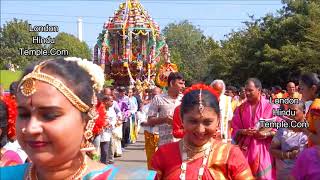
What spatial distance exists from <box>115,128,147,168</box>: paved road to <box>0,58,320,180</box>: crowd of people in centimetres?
319

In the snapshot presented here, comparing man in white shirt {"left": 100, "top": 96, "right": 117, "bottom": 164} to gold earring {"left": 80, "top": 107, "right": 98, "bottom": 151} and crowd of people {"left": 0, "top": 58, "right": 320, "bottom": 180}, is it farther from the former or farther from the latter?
gold earring {"left": 80, "top": 107, "right": 98, "bottom": 151}

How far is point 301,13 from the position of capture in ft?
106

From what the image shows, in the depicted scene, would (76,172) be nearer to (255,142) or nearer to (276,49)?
(255,142)

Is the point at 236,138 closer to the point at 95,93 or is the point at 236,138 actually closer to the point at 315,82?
the point at 315,82

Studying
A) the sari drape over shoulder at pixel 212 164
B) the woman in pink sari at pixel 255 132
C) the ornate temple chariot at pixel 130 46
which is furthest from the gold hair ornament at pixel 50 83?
the ornate temple chariot at pixel 130 46

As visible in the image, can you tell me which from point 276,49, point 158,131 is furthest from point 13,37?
point 158,131

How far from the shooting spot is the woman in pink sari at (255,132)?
6.89 metres

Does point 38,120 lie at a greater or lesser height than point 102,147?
greater

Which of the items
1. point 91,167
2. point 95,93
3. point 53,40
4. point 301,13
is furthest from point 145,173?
point 301,13

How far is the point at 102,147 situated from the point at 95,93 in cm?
835

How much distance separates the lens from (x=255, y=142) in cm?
700

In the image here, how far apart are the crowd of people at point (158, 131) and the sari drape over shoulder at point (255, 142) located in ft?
0.04

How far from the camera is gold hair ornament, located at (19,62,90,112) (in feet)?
7.01

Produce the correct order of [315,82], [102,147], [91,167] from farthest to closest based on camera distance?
[102,147]
[315,82]
[91,167]
